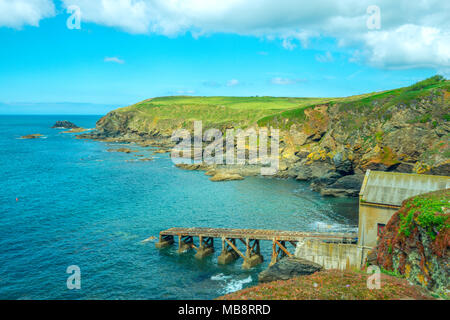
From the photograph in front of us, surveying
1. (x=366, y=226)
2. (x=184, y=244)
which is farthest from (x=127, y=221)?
(x=366, y=226)

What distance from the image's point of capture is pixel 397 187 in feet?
103

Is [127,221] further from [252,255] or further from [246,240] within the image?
[252,255]

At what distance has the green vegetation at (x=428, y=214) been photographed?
65.3 feet

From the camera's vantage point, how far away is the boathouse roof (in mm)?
30219

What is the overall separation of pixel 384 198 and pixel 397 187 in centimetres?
178

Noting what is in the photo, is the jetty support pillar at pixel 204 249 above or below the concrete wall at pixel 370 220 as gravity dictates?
below

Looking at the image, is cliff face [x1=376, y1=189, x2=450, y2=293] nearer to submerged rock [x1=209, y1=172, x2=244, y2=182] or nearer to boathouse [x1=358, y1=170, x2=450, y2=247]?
boathouse [x1=358, y1=170, x2=450, y2=247]

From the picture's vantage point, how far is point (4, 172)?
84.8 metres

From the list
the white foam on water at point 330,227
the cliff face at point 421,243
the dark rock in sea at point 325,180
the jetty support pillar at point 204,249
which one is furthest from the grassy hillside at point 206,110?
the cliff face at point 421,243

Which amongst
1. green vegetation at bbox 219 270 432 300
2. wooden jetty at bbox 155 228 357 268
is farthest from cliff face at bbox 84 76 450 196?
green vegetation at bbox 219 270 432 300

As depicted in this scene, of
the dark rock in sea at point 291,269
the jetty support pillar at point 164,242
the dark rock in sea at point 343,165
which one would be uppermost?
the dark rock in sea at point 343,165

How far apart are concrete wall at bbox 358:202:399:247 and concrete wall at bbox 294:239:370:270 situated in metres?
1.20

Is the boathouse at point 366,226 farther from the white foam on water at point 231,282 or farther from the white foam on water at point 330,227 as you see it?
the white foam on water at point 330,227
